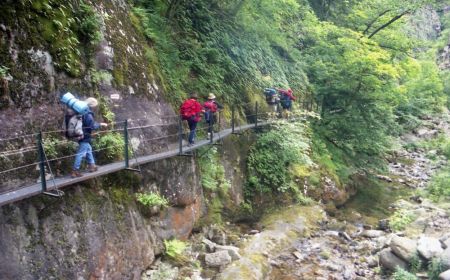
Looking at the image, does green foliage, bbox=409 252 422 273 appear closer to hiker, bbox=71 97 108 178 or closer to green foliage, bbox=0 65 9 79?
hiker, bbox=71 97 108 178

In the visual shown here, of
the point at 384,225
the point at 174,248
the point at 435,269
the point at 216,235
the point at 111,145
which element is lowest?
the point at 384,225

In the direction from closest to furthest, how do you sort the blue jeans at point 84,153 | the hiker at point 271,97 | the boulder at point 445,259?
the blue jeans at point 84,153 < the boulder at point 445,259 < the hiker at point 271,97

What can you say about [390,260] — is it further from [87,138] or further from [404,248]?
[87,138]

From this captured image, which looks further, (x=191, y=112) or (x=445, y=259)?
(x=191, y=112)

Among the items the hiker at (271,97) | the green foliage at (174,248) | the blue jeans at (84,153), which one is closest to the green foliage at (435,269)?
the green foliage at (174,248)

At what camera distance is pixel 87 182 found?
6793 mm

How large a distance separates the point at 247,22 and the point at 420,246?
10.8 metres

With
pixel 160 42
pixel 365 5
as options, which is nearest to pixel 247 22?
pixel 160 42

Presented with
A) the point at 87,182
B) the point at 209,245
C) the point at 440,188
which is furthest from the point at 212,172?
the point at 440,188

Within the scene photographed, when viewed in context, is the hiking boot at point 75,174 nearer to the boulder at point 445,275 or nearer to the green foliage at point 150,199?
the green foliage at point 150,199

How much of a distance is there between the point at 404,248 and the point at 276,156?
5.70 metres

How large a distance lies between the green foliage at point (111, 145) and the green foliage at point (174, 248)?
2244mm

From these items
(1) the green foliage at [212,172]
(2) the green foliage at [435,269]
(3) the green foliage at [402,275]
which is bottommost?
(3) the green foliage at [402,275]

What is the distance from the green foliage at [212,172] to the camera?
36.1ft
